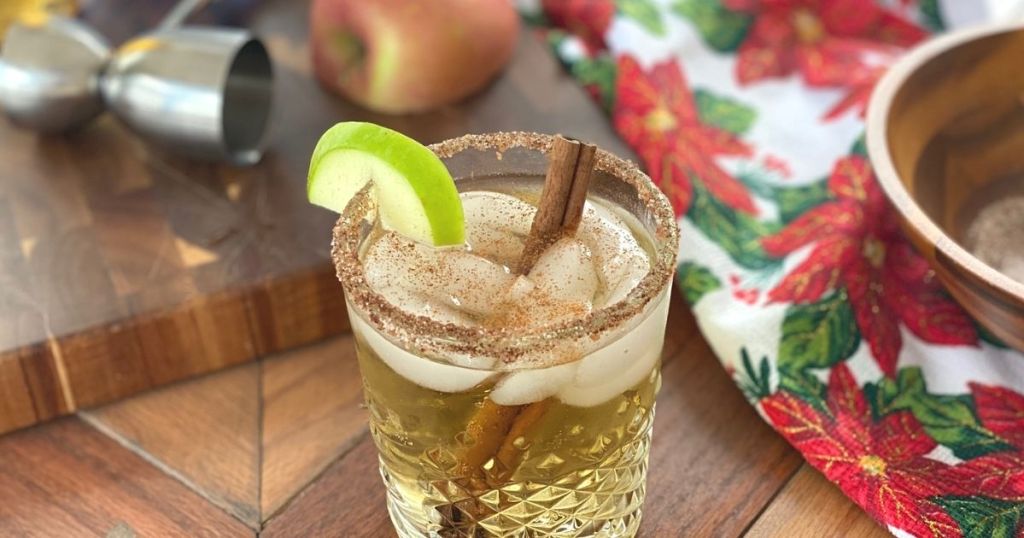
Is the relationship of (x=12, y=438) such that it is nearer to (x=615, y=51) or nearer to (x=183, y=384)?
(x=183, y=384)

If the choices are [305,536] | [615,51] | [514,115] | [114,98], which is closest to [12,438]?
[305,536]

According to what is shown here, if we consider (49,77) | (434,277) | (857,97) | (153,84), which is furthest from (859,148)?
(49,77)

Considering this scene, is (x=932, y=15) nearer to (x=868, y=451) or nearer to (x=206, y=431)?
(x=868, y=451)

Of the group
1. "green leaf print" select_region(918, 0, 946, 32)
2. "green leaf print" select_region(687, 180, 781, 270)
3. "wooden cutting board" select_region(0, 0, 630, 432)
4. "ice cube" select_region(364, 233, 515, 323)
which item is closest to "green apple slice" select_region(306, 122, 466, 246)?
"ice cube" select_region(364, 233, 515, 323)

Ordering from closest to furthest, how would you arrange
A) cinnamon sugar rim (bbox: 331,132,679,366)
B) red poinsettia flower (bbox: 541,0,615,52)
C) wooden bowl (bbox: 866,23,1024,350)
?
1. cinnamon sugar rim (bbox: 331,132,679,366)
2. wooden bowl (bbox: 866,23,1024,350)
3. red poinsettia flower (bbox: 541,0,615,52)

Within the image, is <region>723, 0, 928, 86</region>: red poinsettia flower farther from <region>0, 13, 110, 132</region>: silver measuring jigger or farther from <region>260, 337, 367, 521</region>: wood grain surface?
<region>0, 13, 110, 132</region>: silver measuring jigger
